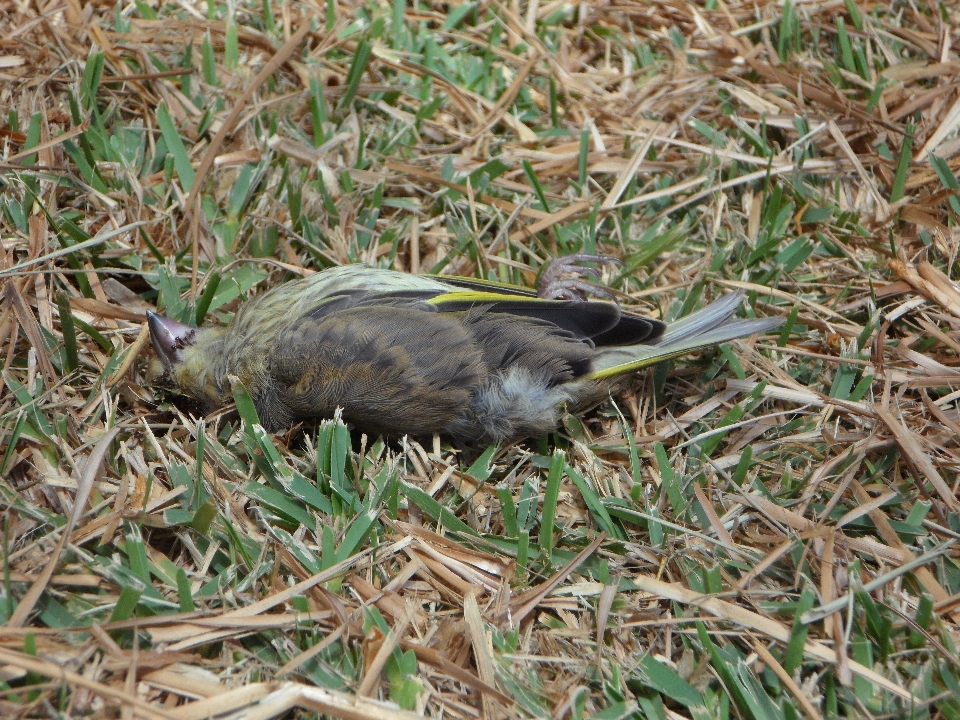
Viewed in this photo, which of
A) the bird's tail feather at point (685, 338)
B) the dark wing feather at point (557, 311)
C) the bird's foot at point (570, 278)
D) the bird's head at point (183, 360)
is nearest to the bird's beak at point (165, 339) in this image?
the bird's head at point (183, 360)

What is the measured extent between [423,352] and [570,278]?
2.76 feet

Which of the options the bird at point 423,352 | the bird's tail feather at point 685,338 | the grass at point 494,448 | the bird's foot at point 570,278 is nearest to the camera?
the grass at point 494,448

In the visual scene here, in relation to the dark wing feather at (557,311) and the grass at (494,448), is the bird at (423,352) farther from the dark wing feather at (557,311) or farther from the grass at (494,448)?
the grass at (494,448)

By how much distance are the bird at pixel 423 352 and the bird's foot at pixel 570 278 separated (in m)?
0.24

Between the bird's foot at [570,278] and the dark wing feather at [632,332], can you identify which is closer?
the dark wing feather at [632,332]

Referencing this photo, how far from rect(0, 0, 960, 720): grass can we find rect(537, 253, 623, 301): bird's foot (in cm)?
13

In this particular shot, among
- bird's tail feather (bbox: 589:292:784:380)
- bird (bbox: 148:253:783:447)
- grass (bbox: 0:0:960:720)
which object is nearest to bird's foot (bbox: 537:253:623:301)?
grass (bbox: 0:0:960:720)

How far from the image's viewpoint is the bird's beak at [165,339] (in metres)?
3.03

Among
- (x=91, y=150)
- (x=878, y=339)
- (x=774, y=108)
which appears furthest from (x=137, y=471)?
(x=774, y=108)

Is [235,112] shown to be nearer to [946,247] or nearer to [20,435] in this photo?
[20,435]

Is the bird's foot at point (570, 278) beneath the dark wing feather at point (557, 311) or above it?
beneath

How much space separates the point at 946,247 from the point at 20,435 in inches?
143

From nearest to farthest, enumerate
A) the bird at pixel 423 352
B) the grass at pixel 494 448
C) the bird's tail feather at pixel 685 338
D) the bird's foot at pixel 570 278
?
the grass at pixel 494 448 → the bird at pixel 423 352 → the bird's tail feather at pixel 685 338 → the bird's foot at pixel 570 278

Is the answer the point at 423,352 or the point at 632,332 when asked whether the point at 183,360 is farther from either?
the point at 632,332
